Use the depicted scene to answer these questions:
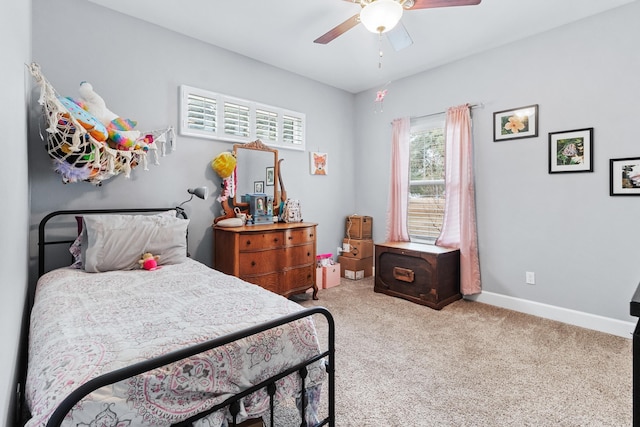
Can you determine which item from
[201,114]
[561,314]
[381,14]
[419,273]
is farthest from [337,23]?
[561,314]

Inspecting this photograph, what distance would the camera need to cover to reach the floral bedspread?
2.94 ft

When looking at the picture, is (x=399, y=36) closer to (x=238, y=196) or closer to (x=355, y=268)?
(x=238, y=196)

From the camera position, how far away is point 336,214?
451 centimetres

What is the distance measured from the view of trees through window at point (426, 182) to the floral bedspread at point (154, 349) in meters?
2.77

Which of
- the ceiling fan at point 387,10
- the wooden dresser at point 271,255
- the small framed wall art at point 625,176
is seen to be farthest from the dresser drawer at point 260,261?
the small framed wall art at point 625,176

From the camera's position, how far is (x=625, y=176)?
257 cm

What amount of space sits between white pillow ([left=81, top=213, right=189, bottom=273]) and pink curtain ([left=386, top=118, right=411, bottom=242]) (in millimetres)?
2590

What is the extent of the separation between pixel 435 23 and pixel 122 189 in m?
3.06

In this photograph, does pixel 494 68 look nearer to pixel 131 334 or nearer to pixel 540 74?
pixel 540 74

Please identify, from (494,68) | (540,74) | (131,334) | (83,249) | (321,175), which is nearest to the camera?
(131,334)

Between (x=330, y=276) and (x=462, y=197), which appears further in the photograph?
(x=330, y=276)

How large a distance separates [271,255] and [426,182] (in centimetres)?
212

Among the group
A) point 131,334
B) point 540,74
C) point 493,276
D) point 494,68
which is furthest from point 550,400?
point 494,68

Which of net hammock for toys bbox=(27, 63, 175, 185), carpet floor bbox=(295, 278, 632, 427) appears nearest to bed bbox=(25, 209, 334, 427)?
carpet floor bbox=(295, 278, 632, 427)
